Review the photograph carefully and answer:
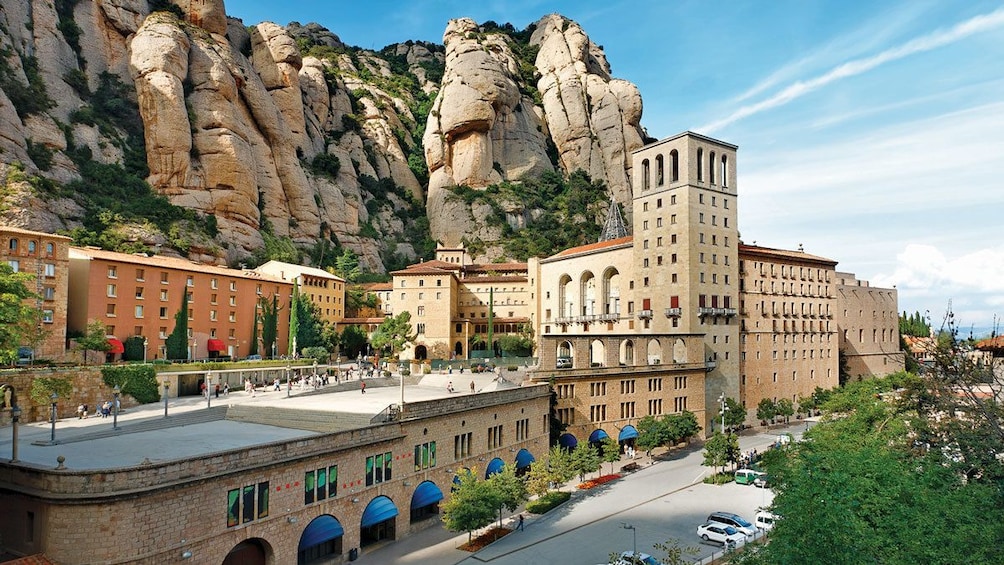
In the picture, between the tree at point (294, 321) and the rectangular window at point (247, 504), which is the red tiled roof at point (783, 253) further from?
the rectangular window at point (247, 504)

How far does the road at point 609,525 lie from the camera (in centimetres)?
3025

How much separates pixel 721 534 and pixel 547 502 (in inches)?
414

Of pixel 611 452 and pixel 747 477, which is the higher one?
pixel 611 452

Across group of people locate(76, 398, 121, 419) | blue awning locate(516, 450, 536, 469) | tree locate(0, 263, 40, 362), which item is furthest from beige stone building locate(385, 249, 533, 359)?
tree locate(0, 263, 40, 362)

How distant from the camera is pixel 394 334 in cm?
6944

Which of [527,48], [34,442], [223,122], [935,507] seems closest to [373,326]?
[223,122]

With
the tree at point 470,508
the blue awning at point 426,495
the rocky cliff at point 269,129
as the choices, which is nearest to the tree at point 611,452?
the blue awning at point 426,495

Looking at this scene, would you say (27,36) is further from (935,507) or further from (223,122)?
(935,507)

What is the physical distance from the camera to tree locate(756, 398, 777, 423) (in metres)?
66.5

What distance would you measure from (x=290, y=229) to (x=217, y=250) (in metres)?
17.5

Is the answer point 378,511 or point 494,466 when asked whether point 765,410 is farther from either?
Answer: point 378,511

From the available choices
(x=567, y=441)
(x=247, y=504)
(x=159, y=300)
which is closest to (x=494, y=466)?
(x=567, y=441)

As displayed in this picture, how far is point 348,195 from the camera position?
337 ft

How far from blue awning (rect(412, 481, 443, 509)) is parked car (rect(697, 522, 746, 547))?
1409 cm
